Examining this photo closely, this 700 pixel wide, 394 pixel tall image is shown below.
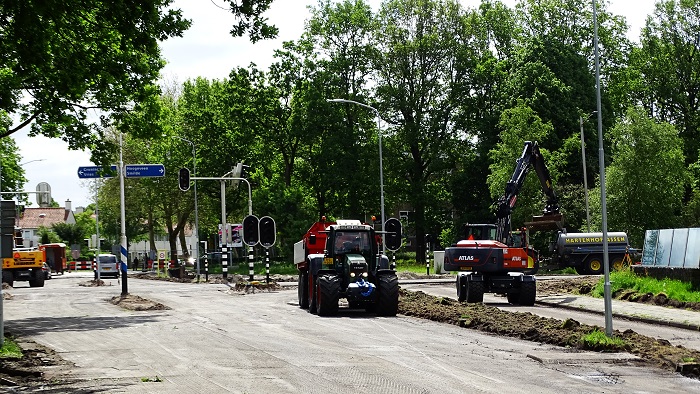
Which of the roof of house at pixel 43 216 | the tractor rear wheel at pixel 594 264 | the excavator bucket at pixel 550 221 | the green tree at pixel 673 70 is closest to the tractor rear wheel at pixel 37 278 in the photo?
the tractor rear wheel at pixel 594 264

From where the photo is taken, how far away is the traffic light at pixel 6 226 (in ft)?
62.8

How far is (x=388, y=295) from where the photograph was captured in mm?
25625

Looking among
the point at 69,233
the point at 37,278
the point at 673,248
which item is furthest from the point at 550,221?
the point at 69,233

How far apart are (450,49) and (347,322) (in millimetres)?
47804

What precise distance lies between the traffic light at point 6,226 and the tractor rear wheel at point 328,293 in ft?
29.0

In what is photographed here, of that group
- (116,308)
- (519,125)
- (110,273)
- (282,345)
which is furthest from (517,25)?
(282,345)

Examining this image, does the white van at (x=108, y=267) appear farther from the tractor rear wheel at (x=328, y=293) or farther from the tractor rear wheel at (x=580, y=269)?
the tractor rear wheel at (x=328, y=293)

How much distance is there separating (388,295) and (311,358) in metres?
9.41

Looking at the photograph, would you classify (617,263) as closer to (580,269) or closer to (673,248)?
(580,269)

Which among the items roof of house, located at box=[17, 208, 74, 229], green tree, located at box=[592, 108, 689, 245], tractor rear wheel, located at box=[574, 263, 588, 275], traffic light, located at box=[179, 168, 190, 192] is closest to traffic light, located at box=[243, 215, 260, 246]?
traffic light, located at box=[179, 168, 190, 192]

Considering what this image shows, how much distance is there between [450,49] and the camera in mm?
69125

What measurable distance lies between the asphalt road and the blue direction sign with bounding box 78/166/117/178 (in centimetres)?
512

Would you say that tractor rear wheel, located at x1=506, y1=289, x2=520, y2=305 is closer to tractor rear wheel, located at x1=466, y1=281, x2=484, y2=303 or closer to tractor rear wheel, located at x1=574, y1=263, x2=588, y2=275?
tractor rear wheel, located at x1=466, y1=281, x2=484, y2=303

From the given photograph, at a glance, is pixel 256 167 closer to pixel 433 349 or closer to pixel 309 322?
pixel 309 322
